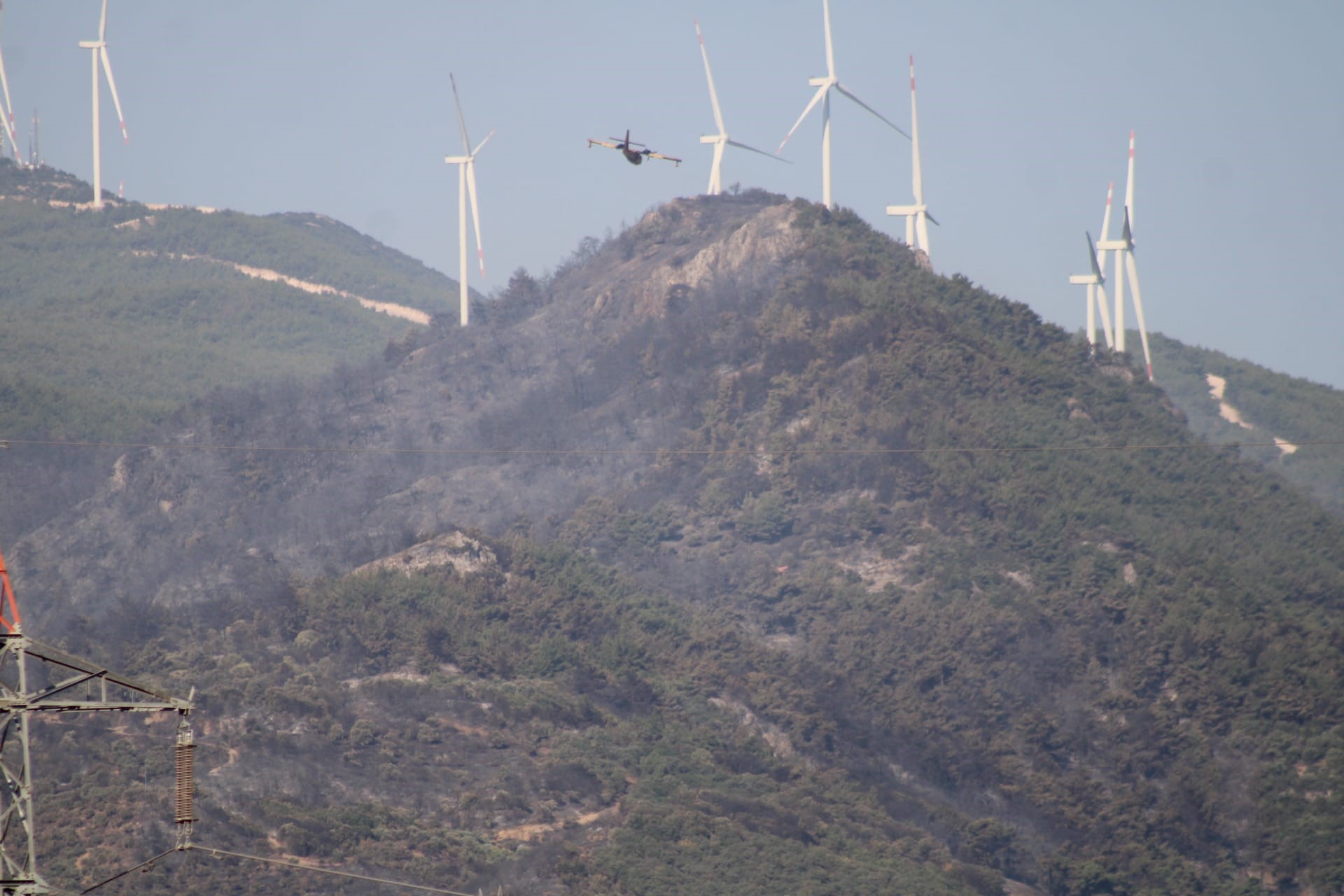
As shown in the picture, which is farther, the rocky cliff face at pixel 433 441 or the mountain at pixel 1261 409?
the mountain at pixel 1261 409

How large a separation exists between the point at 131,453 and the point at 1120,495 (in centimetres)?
8083

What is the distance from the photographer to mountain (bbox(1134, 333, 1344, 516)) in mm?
162000

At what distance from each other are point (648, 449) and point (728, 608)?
82.7 ft

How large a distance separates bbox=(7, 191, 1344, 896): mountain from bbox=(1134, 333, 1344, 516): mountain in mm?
32381

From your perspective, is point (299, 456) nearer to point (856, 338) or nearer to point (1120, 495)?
point (856, 338)

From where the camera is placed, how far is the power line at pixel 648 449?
11444 centimetres

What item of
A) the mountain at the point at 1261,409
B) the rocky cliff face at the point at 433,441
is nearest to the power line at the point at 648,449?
A: the rocky cliff face at the point at 433,441

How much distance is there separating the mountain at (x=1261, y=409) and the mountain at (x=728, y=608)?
106 ft

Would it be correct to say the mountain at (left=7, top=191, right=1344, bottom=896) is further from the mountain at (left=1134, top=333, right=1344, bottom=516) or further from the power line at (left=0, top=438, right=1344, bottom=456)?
the mountain at (left=1134, top=333, right=1344, bottom=516)

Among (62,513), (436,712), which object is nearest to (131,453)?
(62,513)

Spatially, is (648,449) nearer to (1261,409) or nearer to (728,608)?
(728,608)

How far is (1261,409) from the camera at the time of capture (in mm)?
176250

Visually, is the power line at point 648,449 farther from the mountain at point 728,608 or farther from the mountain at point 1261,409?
the mountain at point 1261,409

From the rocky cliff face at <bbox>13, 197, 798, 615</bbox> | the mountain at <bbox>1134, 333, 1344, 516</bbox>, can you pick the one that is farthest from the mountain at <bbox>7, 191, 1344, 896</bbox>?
the mountain at <bbox>1134, 333, 1344, 516</bbox>
